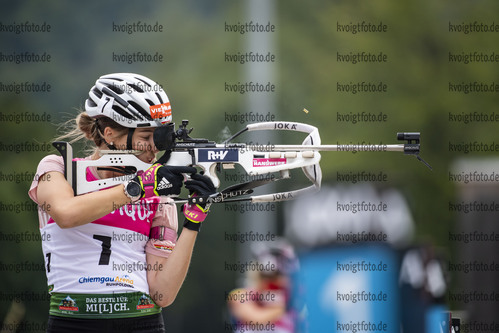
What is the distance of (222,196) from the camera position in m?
4.53

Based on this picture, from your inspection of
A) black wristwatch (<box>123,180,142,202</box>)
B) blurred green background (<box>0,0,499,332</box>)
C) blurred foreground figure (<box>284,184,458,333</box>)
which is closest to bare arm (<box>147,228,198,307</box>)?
black wristwatch (<box>123,180,142,202</box>)

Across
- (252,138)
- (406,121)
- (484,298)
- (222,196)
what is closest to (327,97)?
(406,121)

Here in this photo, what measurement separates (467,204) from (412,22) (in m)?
6.44

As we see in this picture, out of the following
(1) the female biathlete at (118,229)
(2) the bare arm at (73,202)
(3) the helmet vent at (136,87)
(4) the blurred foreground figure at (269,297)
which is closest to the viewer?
(2) the bare arm at (73,202)

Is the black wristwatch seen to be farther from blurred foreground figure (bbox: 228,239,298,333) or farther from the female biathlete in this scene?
blurred foreground figure (bbox: 228,239,298,333)

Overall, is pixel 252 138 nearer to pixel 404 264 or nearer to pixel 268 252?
pixel 268 252

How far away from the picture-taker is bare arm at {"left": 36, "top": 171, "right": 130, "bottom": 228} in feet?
13.8

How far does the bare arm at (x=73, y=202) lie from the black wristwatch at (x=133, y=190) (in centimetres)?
2

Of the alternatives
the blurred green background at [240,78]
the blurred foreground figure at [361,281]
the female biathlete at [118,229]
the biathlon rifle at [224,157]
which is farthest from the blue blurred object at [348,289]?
the female biathlete at [118,229]

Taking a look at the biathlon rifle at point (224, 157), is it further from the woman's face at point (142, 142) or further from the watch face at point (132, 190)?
the watch face at point (132, 190)

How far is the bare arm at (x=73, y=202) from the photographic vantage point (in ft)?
13.8

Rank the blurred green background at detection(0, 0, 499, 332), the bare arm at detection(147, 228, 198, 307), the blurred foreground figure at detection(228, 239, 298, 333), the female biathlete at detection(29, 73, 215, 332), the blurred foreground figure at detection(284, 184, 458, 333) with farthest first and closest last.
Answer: the blurred green background at detection(0, 0, 499, 332) < the blurred foreground figure at detection(284, 184, 458, 333) < the blurred foreground figure at detection(228, 239, 298, 333) < the bare arm at detection(147, 228, 198, 307) < the female biathlete at detection(29, 73, 215, 332)

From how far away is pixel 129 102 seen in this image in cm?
450

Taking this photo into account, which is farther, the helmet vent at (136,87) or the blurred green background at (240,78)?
the blurred green background at (240,78)
